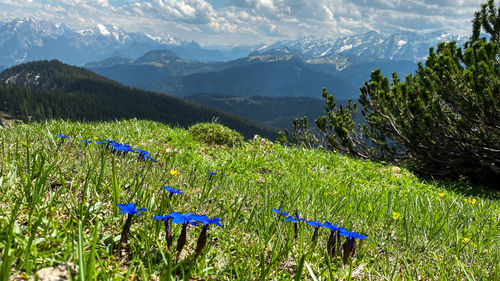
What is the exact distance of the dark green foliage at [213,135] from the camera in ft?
30.1

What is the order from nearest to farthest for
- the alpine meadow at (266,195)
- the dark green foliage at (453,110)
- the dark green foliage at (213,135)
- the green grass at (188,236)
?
the green grass at (188,236) < the alpine meadow at (266,195) < the dark green foliage at (453,110) < the dark green foliage at (213,135)

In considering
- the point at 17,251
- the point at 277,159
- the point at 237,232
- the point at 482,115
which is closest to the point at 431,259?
the point at 237,232

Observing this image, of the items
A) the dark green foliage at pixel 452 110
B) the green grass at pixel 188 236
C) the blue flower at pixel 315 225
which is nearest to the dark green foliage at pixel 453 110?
the dark green foliage at pixel 452 110

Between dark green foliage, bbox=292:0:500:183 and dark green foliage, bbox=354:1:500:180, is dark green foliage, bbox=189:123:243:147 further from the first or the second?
dark green foliage, bbox=354:1:500:180

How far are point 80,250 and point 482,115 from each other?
424 inches

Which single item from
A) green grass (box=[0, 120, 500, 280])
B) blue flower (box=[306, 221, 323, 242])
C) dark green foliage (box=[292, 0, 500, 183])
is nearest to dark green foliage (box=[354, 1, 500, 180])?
dark green foliage (box=[292, 0, 500, 183])

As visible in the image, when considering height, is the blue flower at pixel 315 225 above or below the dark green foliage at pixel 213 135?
above

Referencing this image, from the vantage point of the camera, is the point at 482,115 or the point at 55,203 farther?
the point at 482,115

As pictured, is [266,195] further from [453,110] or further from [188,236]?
[453,110]

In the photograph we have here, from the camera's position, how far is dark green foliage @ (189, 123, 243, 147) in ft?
30.1

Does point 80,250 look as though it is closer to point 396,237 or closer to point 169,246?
point 169,246

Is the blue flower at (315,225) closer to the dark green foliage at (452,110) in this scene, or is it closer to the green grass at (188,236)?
the green grass at (188,236)

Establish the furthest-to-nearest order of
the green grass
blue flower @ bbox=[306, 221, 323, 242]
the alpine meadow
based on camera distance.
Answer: blue flower @ bbox=[306, 221, 323, 242] < the alpine meadow < the green grass

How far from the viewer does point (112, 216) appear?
2188mm
